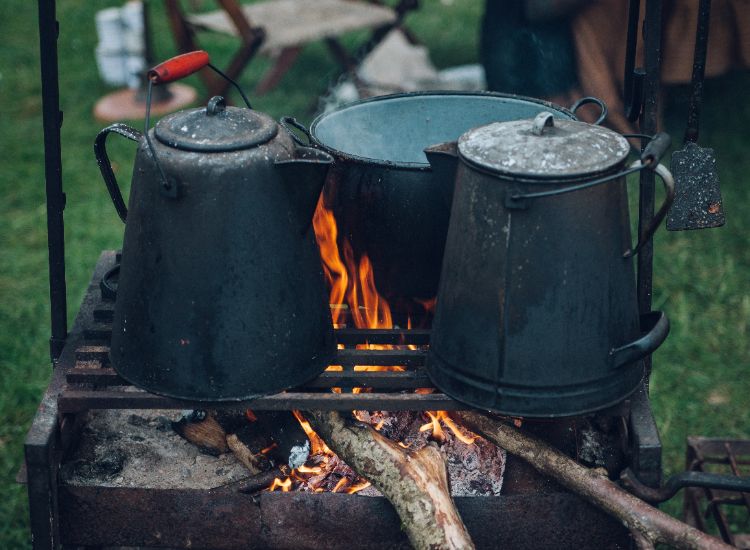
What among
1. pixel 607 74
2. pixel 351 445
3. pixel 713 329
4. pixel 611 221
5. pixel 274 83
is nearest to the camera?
pixel 611 221

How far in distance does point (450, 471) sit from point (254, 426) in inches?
18.5

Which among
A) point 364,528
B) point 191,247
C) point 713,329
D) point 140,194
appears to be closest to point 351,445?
point 364,528

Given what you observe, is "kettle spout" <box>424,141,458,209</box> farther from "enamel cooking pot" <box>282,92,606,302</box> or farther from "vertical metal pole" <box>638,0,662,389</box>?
"vertical metal pole" <box>638,0,662,389</box>

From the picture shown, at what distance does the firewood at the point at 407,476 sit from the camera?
1779mm

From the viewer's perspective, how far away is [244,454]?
2.02m

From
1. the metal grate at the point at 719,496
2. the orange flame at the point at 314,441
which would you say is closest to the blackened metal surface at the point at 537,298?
the orange flame at the point at 314,441

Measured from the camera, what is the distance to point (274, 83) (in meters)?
5.57

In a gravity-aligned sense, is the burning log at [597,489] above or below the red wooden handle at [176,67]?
below

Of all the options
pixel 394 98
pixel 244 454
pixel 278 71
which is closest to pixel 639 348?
pixel 244 454

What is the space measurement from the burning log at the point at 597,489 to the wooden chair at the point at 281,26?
3.37m

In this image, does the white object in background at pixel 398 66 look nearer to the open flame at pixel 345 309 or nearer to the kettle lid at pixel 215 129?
the open flame at pixel 345 309

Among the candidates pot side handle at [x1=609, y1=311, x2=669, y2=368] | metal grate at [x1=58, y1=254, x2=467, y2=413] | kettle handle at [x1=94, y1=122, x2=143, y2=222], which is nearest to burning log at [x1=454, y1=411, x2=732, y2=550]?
metal grate at [x1=58, y1=254, x2=467, y2=413]

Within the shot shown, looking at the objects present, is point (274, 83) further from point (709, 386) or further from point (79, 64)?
point (709, 386)

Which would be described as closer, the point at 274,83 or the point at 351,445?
the point at 351,445
